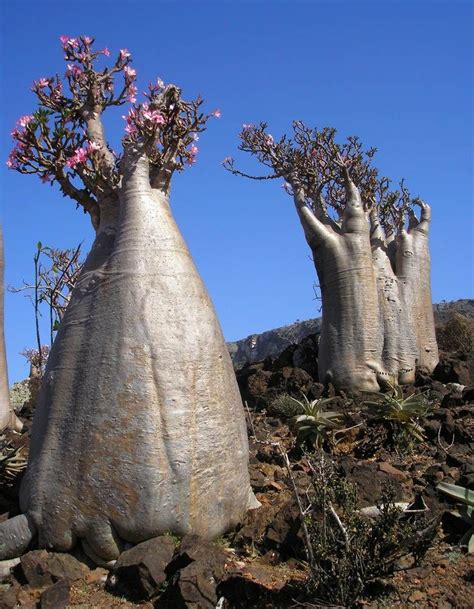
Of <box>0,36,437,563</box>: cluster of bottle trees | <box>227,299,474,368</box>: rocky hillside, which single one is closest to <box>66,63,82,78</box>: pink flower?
<box>0,36,437,563</box>: cluster of bottle trees

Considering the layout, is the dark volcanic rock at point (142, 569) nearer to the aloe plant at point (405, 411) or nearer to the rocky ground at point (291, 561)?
the rocky ground at point (291, 561)

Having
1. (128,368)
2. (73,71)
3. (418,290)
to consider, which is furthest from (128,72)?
(418,290)

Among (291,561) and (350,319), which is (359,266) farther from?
(291,561)

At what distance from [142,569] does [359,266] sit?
20.3 feet

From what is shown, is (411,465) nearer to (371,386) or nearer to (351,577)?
(351,577)

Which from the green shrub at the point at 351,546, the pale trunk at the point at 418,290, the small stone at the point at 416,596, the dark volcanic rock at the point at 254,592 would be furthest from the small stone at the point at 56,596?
the pale trunk at the point at 418,290

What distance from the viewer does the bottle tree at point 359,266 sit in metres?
8.21

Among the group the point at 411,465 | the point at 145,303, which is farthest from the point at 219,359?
the point at 411,465

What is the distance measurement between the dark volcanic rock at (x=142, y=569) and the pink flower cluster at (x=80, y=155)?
2409mm

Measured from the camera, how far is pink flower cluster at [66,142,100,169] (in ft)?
13.4

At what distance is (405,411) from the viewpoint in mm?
5562

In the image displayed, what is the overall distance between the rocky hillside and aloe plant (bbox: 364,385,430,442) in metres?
15.0

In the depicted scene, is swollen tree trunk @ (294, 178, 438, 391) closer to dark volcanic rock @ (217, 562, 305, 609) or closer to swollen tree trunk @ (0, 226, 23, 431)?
swollen tree trunk @ (0, 226, 23, 431)

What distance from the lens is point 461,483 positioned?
3838mm
